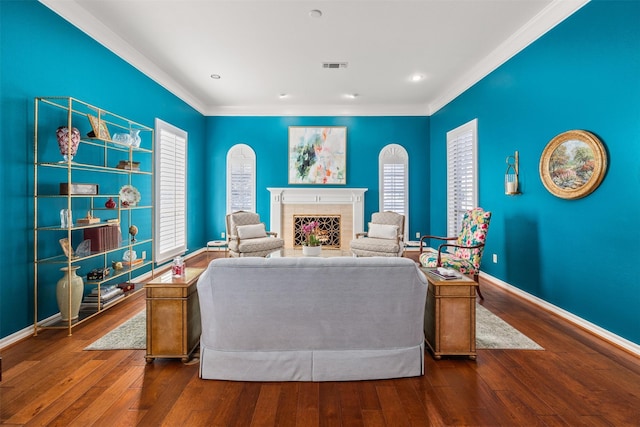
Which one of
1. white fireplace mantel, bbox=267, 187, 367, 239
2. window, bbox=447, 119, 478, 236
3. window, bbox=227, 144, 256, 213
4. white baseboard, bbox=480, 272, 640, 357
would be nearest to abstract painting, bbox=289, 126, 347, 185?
white fireplace mantel, bbox=267, 187, 367, 239

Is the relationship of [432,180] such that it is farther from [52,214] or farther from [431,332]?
[52,214]

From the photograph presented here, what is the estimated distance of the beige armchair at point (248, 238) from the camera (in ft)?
17.4

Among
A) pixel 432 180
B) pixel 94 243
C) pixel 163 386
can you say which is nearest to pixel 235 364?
pixel 163 386

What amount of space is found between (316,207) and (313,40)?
11.9ft

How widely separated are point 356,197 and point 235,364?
5.19 meters

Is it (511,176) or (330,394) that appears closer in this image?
(330,394)

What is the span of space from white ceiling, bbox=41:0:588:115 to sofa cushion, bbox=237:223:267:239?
2524 mm

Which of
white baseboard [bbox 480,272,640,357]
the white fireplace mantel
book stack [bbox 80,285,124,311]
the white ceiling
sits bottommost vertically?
white baseboard [bbox 480,272,640,357]

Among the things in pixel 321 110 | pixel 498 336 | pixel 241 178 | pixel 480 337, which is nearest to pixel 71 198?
pixel 241 178

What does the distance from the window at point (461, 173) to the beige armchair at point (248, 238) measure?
3.27 metres

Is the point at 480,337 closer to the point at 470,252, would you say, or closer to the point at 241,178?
the point at 470,252

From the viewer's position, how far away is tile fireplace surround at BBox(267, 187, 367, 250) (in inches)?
274

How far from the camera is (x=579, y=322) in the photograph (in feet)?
10.2

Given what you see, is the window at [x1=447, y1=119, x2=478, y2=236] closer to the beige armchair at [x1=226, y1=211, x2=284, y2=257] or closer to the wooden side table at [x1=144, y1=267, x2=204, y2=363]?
the beige armchair at [x1=226, y1=211, x2=284, y2=257]
